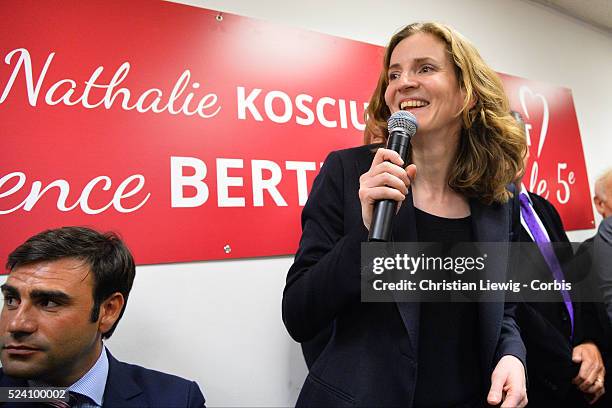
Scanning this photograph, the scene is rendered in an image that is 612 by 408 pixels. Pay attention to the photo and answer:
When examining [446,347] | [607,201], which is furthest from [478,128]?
[607,201]

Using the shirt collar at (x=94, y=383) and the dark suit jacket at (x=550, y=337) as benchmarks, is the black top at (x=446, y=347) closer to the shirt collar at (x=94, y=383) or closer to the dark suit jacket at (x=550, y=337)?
the dark suit jacket at (x=550, y=337)

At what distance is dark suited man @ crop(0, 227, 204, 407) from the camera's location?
74 cm

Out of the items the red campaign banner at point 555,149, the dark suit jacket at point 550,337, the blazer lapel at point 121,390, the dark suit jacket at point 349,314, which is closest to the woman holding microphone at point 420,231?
the dark suit jacket at point 349,314

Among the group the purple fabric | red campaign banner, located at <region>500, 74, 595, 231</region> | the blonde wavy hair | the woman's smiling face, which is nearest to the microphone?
the woman's smiling face

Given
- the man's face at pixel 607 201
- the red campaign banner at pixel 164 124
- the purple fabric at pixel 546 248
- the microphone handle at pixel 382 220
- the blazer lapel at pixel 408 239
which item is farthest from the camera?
the man's face at pixel 607 201

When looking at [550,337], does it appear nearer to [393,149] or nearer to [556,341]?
[556,341]

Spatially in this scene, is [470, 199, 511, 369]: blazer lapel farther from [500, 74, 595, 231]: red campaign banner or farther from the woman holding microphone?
[500, 74, 595, 231]: red campaign banner

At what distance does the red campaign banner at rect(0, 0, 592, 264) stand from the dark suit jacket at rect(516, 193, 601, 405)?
2.29 ft

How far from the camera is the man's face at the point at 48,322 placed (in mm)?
732

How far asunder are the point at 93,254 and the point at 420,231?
693 millimetres

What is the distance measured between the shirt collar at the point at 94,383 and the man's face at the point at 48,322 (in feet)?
0.05

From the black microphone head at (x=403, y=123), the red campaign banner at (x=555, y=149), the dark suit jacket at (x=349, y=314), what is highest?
the red campaign banner at (x=555, y=149)

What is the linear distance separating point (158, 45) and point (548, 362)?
1.41 m

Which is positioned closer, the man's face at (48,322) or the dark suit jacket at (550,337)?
the man's face at (48,322)
